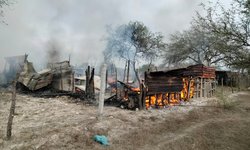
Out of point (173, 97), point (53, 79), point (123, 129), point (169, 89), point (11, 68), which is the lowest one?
point (123, 129)

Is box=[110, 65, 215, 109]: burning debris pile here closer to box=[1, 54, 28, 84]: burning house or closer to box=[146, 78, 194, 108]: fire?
box=[146, 78, 194, 108]: fire

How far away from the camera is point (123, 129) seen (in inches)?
381

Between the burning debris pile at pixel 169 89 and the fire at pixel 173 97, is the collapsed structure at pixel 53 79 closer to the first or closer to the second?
the burning debris pile at pixel 169 89

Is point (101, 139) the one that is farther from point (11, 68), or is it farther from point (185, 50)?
point (185, 50)

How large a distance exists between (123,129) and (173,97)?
28.5ft

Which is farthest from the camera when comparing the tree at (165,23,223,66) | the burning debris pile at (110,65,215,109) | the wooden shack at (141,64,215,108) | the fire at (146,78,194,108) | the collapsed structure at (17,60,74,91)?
the tree at (165,23,223,66)

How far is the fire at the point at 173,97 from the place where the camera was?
15328 mm

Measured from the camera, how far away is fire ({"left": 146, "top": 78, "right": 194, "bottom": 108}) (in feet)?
50.3

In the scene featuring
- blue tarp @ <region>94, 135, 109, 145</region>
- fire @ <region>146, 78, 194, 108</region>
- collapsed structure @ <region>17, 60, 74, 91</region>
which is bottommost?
blue tarp @ <region>94, 135, 109, 145</region>

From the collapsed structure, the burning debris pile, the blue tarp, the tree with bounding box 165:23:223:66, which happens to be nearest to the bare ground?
the blue tarp

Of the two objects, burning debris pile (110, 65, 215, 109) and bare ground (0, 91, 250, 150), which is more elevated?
burning debris pile (110, 65, 215, 109)

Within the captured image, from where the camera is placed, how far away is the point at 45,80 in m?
19.2

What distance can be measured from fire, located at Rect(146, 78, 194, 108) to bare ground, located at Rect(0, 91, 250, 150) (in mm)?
1632

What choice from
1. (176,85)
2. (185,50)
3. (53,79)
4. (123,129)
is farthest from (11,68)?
(185,50)
